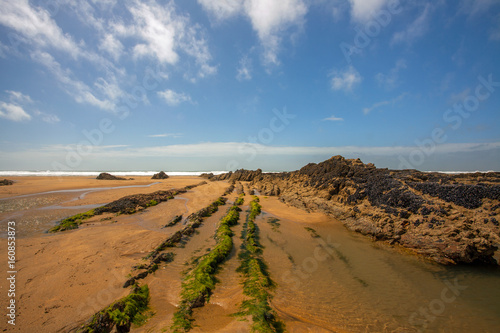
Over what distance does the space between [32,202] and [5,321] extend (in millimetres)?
18616

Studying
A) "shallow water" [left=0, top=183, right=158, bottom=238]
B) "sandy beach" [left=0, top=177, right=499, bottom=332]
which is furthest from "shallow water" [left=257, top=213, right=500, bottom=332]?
"shallow water" [left=0, top=183, right=158, bottom=238]

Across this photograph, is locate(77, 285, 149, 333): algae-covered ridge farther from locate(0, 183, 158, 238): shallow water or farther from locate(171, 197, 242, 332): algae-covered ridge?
locate(0, 183, 158, 238): shallow water

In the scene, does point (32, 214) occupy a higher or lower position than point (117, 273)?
higher

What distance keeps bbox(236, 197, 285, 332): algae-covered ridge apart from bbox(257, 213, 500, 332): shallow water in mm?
299

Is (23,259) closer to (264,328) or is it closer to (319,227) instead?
(264,328)

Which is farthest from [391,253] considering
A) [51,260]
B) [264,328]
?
[51,260]

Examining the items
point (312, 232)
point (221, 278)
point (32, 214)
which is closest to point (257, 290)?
point (221, 278)

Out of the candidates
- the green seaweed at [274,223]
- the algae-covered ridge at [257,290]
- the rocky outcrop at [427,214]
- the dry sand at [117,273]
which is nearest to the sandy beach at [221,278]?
the dry sand at [117,273]

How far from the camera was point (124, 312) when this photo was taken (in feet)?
14.2

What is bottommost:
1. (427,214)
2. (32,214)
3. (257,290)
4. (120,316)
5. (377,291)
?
(377,291)

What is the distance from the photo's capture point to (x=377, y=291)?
18.9ft

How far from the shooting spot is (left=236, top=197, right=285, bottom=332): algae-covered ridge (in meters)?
4.12

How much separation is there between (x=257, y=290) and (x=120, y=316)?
3.18 metres

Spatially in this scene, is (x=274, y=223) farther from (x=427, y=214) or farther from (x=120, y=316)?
(x=120, y=316)
